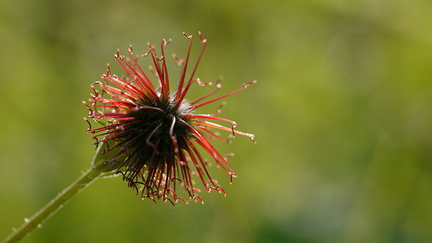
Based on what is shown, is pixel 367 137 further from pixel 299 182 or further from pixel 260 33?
pixel 260 33

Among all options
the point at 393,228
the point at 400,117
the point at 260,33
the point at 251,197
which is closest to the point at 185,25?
the point at 260,33

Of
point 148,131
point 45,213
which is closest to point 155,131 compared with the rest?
point 148,131

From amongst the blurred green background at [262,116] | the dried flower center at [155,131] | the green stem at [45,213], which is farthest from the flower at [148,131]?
the blurred green background at [262,116]

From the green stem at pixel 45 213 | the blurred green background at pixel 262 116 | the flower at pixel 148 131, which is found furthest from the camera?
the blurred green background at pixel 262 116

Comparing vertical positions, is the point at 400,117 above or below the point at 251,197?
above

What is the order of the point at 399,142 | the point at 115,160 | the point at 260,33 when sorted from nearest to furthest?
the point at 115,160
the point at 399,142
the point at 260,33

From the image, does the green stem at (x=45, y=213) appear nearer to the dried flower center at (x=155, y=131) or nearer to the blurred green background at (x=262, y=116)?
the dried flower center at (x=155, y=131)

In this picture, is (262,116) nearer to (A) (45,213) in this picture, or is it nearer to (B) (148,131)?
(B) (148,131)

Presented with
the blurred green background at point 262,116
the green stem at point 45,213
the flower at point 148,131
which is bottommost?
the green stem at point 45,213
